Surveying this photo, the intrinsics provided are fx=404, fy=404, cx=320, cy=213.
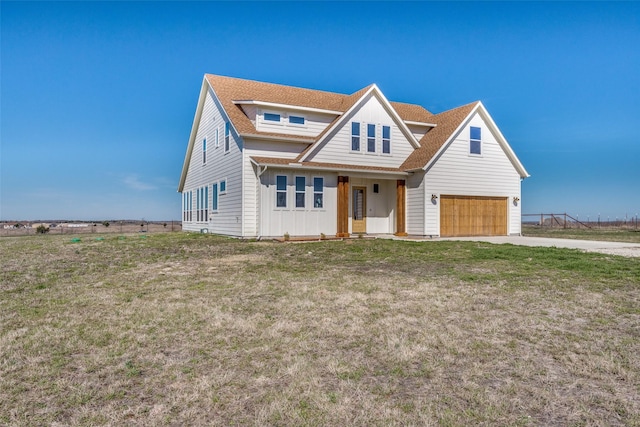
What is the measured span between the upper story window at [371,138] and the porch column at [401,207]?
2.20m

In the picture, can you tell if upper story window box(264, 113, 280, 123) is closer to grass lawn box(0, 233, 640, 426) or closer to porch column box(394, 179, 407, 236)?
porch column box(394, 179, 407, 236)

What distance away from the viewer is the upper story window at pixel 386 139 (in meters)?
21.0

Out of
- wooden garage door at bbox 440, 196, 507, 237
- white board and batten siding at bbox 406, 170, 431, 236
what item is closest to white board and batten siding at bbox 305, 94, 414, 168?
white board and batten siding at bbox 406, 170, 431, 236

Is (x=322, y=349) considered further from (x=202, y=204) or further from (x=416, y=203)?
(x=202, y=204)

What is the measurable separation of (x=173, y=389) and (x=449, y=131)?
20.0m

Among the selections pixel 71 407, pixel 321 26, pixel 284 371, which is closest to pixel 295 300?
pixel 284 371

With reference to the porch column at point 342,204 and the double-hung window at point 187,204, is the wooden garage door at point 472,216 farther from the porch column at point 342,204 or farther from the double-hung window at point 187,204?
the double-hung window at point 187,204

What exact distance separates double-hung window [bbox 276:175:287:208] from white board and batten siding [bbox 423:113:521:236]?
6965 millimetres

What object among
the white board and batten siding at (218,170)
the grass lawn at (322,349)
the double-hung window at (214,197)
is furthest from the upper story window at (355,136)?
the grass lawn at (322,349)

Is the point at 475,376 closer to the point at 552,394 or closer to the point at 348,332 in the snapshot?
the point at 552,394

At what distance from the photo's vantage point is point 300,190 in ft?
61.2

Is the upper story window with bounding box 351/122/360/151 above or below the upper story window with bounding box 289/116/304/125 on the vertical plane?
below

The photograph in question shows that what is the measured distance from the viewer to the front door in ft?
69.1

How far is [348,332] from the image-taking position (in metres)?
4.85
